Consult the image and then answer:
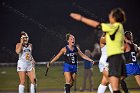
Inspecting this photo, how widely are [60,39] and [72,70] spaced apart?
53.9 ft

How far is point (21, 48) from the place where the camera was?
13.5m

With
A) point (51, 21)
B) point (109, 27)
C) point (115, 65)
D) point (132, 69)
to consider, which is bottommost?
point (115, 65)

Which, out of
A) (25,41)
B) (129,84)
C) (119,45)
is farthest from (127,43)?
(129,84)

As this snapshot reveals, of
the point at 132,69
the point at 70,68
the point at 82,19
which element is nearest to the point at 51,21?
the point at 70,68

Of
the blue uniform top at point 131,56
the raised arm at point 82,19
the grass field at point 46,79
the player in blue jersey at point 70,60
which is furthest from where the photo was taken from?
the grass field at point 46,79

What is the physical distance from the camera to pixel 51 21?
106 feet

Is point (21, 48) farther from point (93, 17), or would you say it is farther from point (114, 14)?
point (93, 17)

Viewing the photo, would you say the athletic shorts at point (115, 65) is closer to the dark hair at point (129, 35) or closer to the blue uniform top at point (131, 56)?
the dark hair at point (129, 35)

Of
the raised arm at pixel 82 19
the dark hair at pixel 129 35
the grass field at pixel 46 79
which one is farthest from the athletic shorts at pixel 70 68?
the grass field at pixel 46 79

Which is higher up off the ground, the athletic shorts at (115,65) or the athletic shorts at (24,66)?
the athletic shorts at (24,66)

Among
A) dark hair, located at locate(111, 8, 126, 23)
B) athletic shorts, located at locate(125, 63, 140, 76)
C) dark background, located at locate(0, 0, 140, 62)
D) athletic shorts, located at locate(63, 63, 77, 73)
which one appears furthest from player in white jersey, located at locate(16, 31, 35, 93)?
dark background, located at locate(0, 0, 140, 62)

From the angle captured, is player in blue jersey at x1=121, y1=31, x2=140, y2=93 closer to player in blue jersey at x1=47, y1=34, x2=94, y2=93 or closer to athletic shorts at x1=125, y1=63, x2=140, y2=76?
athletic shorts at x1=125, y1=63, x2=140, y2=76

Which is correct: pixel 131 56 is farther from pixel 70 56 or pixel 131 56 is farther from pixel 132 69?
pixel 70 56

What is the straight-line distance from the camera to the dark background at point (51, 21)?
1164 inches
